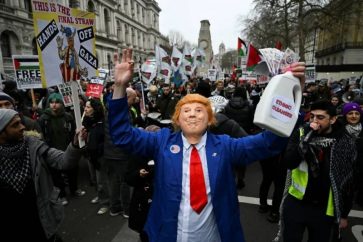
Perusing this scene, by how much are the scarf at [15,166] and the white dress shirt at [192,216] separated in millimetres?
1350

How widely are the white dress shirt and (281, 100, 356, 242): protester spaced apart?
106 centimetres

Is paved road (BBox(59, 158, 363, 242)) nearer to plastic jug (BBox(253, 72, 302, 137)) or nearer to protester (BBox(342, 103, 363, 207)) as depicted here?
protester (BBox(342, 103, 363, 207))

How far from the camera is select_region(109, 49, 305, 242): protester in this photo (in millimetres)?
1761

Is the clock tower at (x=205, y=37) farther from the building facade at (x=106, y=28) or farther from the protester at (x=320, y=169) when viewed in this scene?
the protester at (x=320, y=169)

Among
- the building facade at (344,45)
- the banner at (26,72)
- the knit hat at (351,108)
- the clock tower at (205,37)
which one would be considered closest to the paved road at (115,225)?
the knit hat at (351,108)

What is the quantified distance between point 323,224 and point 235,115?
321 centimetres

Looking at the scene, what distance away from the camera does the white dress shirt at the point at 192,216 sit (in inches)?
70.4

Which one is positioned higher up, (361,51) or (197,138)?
(361,51)

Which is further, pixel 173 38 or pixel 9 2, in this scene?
pixel 173 38

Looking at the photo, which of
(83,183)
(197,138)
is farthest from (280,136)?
(83,183)

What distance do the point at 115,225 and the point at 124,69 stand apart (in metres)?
3.07

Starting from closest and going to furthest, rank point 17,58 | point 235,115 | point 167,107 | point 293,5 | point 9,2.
Result: 1. point 235,115
2. point 17,58
3. point 167,107
4. point 9,2
5. point 293,5

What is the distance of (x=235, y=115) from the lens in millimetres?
5520

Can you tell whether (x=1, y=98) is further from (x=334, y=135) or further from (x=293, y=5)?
(x=293, y=5)
